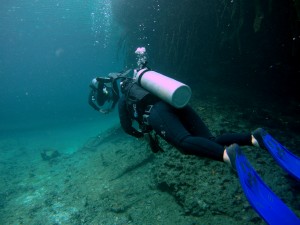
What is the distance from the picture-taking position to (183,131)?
3098mm

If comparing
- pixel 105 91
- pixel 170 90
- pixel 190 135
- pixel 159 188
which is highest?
pixel 170 90

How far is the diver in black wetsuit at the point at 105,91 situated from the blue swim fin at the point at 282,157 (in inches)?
98.4

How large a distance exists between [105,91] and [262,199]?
3341mm

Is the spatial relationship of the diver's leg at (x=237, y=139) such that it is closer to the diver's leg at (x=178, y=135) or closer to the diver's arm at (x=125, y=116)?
the diver's leg at (x=178, y=135)

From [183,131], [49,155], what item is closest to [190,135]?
[183,131]

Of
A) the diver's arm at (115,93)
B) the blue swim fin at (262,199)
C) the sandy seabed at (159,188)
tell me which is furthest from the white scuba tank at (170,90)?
the sandy seabed at (159,188)

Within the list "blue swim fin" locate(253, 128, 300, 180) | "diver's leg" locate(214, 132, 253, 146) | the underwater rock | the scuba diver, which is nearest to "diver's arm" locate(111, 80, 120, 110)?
the scuba diver

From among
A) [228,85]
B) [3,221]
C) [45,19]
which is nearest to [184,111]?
[228,85]

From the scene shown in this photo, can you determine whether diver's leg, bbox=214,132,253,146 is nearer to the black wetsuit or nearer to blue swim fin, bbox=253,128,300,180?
the black wetsuit

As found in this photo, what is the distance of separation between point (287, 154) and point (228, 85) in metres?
5.40

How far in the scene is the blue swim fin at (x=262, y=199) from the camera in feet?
6.86

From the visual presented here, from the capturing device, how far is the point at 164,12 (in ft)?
31.9

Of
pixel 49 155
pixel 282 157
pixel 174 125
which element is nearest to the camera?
pixel 282 157

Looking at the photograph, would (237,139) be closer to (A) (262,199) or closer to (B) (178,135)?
(B) (178,135)
